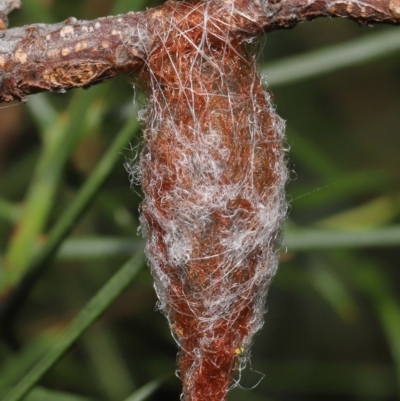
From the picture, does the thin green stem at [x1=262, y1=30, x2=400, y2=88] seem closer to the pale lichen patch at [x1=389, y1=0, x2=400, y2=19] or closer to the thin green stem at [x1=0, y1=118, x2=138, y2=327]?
the thin green stem at [x1=0, y1=118, x2=138, y2=327]

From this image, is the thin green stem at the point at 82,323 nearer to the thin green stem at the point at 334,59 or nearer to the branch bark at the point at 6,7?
the branch bark at the point at 6,7

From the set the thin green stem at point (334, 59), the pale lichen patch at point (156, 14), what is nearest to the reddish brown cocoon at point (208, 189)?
the pale lichen patch at point (156, 14)

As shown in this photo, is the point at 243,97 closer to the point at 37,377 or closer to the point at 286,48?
the point at 37,377

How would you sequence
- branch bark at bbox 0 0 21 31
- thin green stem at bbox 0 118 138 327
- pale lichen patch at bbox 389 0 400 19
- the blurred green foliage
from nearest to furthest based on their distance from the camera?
pale lichen patch at bbox 389 0 400 19, branch bark at bbox 0 0 21 31, thin green stem at bbox 0 118 138 327, the blurred green foliage

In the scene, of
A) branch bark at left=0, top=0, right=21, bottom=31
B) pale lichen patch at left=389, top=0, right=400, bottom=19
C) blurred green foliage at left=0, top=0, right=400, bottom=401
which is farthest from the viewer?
blurred green foliage at left=0, top=0, right=400, bottom=401

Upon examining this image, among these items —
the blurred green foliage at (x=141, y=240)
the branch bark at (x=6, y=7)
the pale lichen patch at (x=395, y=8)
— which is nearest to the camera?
the pale lichen patch at (x=395, y=8)

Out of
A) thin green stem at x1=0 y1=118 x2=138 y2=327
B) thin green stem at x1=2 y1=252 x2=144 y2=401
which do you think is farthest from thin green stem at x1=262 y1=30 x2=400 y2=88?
thin green stem at x1=2 y1=252 x2=144 y2=401
